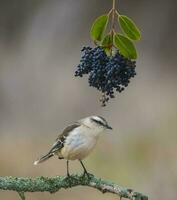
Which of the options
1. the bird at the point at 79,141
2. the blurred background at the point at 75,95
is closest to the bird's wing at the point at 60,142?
the bird at the point at 79,141

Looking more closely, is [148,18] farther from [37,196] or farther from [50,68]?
[37,196]

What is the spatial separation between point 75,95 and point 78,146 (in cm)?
639

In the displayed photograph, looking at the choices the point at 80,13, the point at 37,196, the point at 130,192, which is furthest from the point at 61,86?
the point at 130,192

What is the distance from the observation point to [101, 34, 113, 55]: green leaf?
7.99ft

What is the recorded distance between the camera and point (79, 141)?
301 centimetres

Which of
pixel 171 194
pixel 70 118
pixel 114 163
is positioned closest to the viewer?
pixel 171 194

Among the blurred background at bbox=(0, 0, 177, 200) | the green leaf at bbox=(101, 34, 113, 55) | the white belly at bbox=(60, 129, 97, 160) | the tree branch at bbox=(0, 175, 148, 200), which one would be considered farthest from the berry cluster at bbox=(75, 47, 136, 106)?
the blurred background at bbox=(0, 0, 177, 200)

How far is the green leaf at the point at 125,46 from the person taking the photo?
2.40 meters

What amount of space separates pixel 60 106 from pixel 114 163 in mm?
1245

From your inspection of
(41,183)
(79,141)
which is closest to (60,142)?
(79,141)

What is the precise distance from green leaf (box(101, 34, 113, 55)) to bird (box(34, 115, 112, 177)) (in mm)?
593

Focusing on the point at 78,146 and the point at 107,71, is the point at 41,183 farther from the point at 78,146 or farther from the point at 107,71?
the point at 107,71

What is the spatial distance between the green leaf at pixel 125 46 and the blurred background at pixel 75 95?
5513 mm

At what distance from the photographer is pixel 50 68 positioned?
9.76 m
